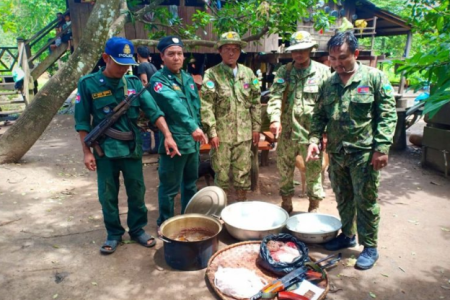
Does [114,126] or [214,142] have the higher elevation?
[114,126]

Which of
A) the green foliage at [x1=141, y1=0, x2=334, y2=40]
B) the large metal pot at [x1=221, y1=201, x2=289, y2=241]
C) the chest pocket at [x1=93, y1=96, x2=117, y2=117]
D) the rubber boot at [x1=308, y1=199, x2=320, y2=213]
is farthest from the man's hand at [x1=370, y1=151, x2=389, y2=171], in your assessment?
the green foliage at [x1=141, y1=0, x2=334, y2=40]

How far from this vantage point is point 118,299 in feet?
9.12

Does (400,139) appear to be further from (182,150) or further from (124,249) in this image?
(124,249)

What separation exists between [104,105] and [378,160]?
2.57 meters

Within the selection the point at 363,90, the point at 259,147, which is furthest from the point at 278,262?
the point at 259,147

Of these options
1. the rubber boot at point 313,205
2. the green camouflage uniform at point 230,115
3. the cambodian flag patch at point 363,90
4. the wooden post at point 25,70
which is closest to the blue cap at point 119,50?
the green camouflage uniform at point 230,115

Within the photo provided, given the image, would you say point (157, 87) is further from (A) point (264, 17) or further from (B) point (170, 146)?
(A) point (264, 17)

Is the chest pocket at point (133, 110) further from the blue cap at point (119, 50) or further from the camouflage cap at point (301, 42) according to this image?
the camouflage cap at point (301, 42)

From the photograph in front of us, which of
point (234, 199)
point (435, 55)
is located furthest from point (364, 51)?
point (435, 55)

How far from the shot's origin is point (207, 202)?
390 cm

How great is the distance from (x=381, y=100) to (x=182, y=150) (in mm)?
2016

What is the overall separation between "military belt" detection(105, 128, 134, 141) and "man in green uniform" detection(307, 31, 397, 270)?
5.96 feet

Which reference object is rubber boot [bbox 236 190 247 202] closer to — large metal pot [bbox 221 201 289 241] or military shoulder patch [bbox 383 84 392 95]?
large metal pot [bbox 221 201 289 241]

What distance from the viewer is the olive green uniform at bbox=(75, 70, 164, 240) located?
10.2ft
